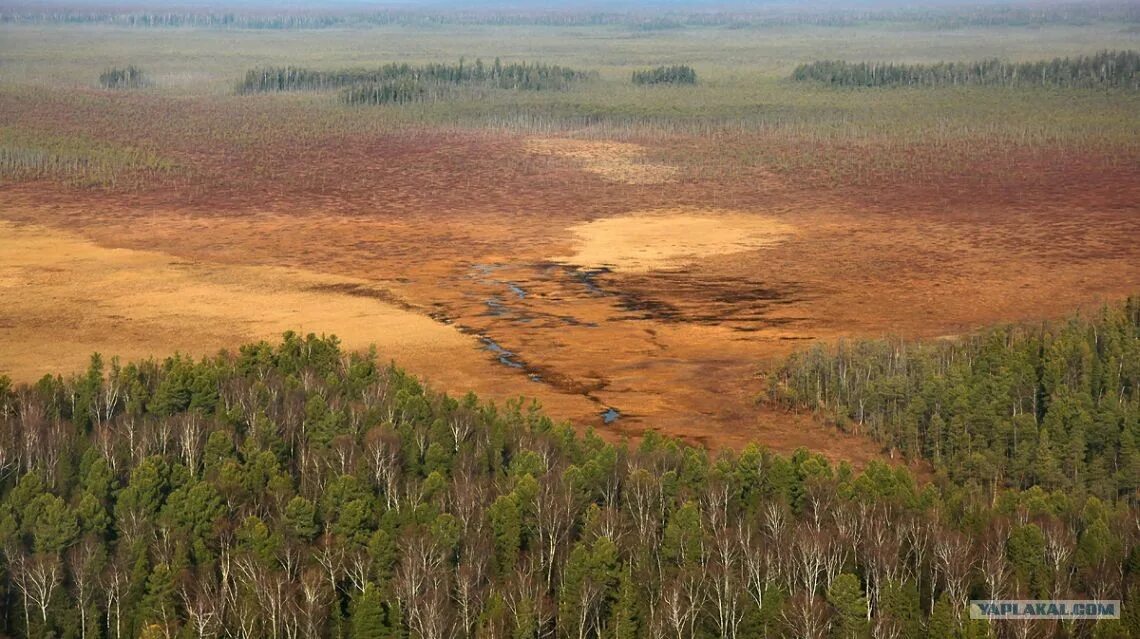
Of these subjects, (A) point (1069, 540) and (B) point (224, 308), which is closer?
(A) point (1069, 540)

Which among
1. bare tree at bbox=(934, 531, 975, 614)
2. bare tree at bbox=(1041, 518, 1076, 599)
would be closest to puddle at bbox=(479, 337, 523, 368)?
bare tree at bbox=(934, 531, 975, 614)

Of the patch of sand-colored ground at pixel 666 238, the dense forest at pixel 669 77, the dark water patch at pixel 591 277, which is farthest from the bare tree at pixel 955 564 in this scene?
the dense forest at pixel 669 77

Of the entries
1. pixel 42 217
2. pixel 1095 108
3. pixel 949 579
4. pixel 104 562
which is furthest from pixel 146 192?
pixel 1095 108

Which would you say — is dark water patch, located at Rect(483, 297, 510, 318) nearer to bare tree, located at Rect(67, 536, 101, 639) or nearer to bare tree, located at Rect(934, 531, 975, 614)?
bare tree, located at Rect(67, 536, 101, 639)

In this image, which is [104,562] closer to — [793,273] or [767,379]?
[767,379]

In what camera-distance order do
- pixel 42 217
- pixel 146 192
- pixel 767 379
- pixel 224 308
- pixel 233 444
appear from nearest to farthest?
pixel 233 444
pixel 767 379
pixel 224 308
pixel 42 217
pixel 146 192

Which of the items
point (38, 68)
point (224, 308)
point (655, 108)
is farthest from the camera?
point (38, 68)

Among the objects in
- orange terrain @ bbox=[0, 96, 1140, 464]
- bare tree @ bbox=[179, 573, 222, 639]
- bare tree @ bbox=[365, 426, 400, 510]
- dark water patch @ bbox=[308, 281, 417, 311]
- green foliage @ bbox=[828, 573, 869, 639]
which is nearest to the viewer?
green foliage @ bbox=[828, 573, 869, 639]
